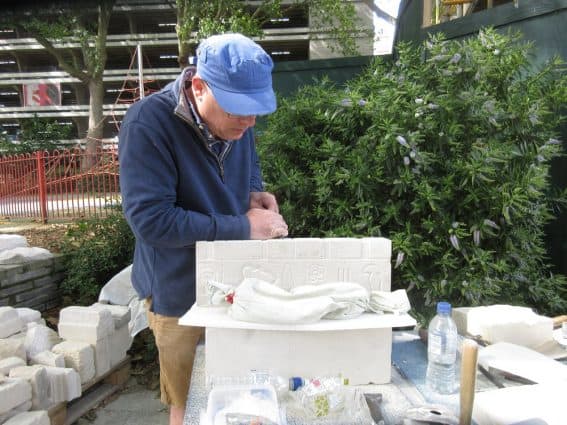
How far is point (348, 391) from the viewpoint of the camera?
141 centimetres

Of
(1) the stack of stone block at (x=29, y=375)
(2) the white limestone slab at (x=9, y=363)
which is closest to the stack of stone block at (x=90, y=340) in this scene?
(1) the stack of stone block at (x=29, y=375)

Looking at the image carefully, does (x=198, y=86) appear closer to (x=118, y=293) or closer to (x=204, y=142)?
(x=204, y=142)

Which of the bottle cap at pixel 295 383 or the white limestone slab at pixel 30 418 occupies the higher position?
the bottle cap at pixel 295 383

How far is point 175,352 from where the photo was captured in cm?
181

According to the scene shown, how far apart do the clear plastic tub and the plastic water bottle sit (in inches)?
21.4

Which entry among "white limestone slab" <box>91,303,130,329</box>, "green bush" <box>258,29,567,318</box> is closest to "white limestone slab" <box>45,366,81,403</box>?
"white limestone slab" <box>91,303,130,329</box>

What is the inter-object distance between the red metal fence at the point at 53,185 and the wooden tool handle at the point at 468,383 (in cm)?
853

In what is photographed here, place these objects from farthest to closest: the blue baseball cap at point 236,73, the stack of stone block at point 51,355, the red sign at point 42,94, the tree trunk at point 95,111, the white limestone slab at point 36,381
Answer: the red sign at point 42,94 → the tree trunk at point 95,111 → the white limestone slab at point 36,381 → the stack of stone block at point 51,355 → the blue baseball cap at point 236,73

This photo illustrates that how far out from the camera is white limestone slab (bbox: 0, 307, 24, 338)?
320 centimetres

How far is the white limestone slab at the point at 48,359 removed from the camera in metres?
2.89

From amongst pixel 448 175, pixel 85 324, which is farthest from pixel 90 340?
pixel 448 175

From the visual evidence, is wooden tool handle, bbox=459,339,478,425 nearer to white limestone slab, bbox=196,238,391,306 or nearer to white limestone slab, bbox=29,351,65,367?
white limestone slab, bbox=196,238,391,306

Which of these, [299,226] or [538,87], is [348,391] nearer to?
[299,226]

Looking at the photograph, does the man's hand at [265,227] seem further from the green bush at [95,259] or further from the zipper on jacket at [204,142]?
the green bush at [95,259]
